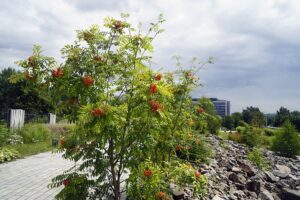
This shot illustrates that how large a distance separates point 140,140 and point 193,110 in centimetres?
285

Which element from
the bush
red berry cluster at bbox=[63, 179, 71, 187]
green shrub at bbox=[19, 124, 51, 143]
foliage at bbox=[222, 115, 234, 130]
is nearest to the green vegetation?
green shrub at bbox=[19, 124, 51, 143]


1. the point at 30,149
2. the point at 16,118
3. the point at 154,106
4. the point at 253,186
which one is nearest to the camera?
the point at 154,106

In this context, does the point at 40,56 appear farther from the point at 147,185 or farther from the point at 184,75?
the point at 184,75

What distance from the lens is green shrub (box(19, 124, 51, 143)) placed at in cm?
1705

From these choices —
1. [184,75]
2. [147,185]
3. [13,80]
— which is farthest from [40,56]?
[184,75]

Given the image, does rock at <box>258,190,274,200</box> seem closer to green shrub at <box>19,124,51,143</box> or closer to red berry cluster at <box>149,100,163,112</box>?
red berry cluster at <box>149,100,163,112</box>

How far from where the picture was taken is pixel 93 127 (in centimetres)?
377

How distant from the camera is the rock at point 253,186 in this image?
7.55m

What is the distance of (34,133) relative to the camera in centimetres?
1745

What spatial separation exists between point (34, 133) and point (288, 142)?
44.7 ft

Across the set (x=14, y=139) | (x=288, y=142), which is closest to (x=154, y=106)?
(x=14, y=139)

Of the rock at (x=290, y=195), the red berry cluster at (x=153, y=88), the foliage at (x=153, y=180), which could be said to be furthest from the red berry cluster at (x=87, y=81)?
the rock at (x=290, y=195)

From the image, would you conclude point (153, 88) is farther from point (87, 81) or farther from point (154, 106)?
point (87, 81)

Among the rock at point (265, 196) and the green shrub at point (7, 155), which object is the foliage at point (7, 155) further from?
the rock at point (265, 196)
